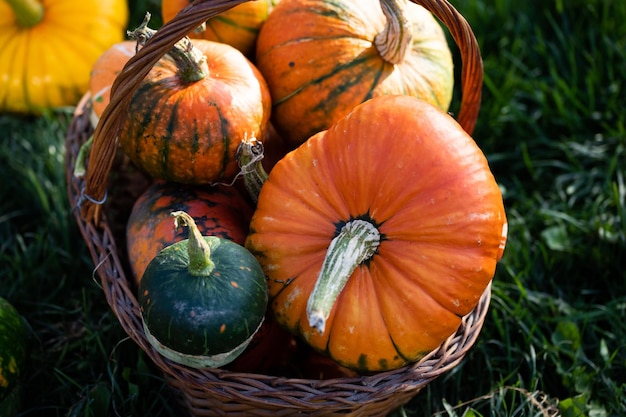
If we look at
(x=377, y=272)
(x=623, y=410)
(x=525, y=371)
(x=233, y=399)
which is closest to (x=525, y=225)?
(x=525, y=371)

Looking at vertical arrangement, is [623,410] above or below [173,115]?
below

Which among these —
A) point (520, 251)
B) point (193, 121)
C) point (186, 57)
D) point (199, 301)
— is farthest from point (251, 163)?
point (520, 251)

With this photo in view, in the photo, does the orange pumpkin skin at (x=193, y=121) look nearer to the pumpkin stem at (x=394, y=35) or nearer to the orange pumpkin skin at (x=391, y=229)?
the orange pumpkin skin at (x=391, y=229)

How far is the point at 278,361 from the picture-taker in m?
2.22

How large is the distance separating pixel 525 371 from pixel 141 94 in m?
1.60

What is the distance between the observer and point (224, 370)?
72.3 inches

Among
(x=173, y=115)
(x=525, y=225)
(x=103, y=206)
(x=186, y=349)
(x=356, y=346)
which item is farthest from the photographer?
(x=525, y=225)

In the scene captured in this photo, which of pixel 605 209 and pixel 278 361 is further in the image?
pixel 605 209

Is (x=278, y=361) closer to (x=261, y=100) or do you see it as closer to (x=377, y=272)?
(x=377, y=272)

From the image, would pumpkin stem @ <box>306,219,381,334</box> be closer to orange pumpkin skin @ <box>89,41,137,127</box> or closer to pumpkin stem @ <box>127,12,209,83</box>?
pumpkin stem @ <box>127,12,209,83</box>

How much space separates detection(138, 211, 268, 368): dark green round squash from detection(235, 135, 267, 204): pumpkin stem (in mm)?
315

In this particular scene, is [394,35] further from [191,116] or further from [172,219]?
[172,219]

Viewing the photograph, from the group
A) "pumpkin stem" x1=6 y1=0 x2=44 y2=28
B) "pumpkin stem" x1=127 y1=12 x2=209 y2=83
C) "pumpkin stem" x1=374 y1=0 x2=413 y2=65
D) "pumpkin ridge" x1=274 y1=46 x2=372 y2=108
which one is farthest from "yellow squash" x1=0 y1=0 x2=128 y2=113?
"pumpkin stem" x1=374 y1=0 x2=413 y2=65

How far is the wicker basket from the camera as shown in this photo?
1780mm
